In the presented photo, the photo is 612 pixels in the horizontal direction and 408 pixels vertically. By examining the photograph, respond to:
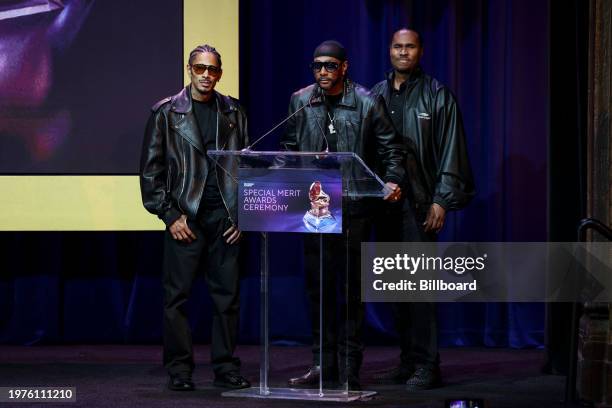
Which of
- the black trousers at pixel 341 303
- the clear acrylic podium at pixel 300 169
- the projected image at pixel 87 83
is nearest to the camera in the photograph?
the clear acrylic podium at pixel 300 169

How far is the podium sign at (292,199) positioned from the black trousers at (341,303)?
0.14m

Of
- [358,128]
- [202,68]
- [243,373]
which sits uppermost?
[202,68]

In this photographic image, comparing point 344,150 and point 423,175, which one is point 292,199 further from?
point 423,175

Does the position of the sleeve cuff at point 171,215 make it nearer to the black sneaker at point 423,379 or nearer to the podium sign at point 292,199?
the podium sign at point 292,199

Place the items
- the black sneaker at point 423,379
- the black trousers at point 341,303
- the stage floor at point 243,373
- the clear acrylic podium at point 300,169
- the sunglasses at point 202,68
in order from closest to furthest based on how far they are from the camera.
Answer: the clear acrylic podium at point 300,169
the black trousers at point 341,303
the stage floor at point 243,373
the sunglasses at point 202,68
the black sneaker at point 423,379

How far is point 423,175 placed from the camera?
18.8ft

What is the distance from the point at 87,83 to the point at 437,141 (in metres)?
2.27

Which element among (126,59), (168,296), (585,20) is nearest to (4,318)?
(126,59)

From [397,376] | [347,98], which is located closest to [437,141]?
[347,98]

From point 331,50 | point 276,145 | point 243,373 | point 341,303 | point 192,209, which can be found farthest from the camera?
point 276,145

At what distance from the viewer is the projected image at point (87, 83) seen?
673cm

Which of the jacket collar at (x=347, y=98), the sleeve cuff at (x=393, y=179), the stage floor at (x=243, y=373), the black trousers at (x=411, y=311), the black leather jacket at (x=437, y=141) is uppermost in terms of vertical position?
the jacket collar at (x=347, y=98)

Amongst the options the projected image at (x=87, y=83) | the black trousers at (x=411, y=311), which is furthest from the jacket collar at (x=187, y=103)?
the projected image at (x=87, y=83)

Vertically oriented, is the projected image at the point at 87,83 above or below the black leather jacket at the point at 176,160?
above
